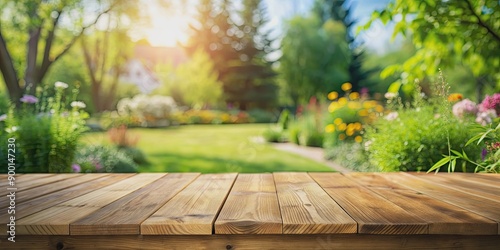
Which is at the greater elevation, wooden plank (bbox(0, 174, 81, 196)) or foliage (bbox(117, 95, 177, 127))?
foliage (bbox(117, 95, 177, 127))

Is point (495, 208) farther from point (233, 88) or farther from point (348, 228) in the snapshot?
point (233, 88)

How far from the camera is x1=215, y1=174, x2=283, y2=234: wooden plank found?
143cm

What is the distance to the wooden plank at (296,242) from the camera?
1.47 metres

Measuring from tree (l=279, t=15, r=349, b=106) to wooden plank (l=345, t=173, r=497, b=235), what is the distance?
81.3ft

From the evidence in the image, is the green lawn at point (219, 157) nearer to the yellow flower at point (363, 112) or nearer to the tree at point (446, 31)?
the yellow flower at point (363, 112)

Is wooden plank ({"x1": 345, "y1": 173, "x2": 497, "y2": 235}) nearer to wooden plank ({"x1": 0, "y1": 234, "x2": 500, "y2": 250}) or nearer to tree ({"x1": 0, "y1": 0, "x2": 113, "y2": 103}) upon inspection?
wooden plank ({"x1": 0, "y1": 234, "x2": 500, "y2": 250})

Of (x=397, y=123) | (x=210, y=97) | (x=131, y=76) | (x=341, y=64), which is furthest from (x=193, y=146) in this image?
(x=131, y=76)

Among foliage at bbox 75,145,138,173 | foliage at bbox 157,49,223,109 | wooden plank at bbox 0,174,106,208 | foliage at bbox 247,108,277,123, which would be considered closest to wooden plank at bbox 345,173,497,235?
wooden plank at bbox 0,174,106,208

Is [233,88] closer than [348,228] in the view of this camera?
No

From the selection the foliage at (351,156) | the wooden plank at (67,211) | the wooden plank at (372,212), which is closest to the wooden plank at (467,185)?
the wooden plank at (372,212)

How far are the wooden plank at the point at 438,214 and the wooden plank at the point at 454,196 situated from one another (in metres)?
0.05

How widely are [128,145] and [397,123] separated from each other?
584 centimetres

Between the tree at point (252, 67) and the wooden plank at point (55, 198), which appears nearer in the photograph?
the wooden plank at point (55, 198)

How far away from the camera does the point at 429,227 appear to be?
4.69 feet
